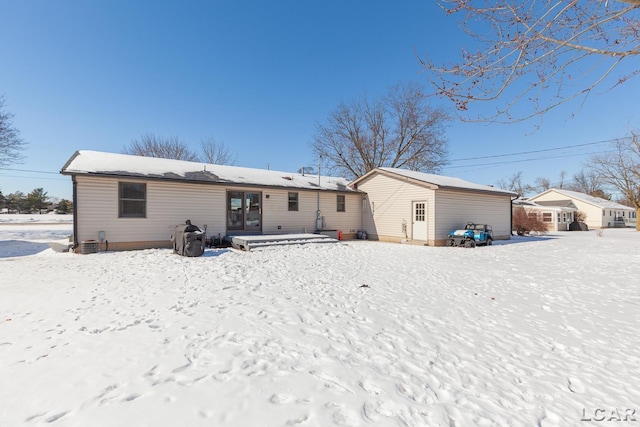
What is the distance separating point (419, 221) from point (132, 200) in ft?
41.9

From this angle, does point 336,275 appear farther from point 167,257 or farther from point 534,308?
point 167,257

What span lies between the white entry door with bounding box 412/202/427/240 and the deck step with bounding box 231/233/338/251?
425 centimetres

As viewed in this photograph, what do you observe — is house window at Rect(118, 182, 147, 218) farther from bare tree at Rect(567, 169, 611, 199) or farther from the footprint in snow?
bare tree at Rect(567, 169, 611, 199)

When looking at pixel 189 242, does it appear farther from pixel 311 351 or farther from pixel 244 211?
pixel 311 351

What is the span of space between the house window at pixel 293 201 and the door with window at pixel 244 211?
1.63 m

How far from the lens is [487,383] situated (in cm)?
287

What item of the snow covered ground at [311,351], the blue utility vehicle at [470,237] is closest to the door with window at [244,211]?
the snow covered ground at [311,351]

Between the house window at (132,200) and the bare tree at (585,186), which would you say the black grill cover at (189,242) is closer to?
the house window at (132,200)

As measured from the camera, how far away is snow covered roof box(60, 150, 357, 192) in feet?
34.7

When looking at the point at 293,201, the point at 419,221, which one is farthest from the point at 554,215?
the point at 293,201

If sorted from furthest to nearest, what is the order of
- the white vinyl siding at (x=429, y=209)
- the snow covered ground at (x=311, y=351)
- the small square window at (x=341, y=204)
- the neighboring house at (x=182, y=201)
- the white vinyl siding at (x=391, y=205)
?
the small square window at (x=341, y=204), the white vinyl siding at (x=391, y=205), the white vinyl siding at (x=429, y=209), the neighboring house at (x=182, y=201), the snow covered ground at (x=311, y=351)

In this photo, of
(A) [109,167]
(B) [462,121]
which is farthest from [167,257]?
(B) [462,121]

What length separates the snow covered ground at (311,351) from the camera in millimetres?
2344

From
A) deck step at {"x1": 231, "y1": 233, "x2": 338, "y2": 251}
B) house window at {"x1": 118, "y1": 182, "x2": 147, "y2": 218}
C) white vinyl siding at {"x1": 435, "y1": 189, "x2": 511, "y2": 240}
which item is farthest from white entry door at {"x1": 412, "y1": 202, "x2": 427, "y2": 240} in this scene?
house window at {"x1": 118, "y1": 182, "x2": 147, "y2": 218}
